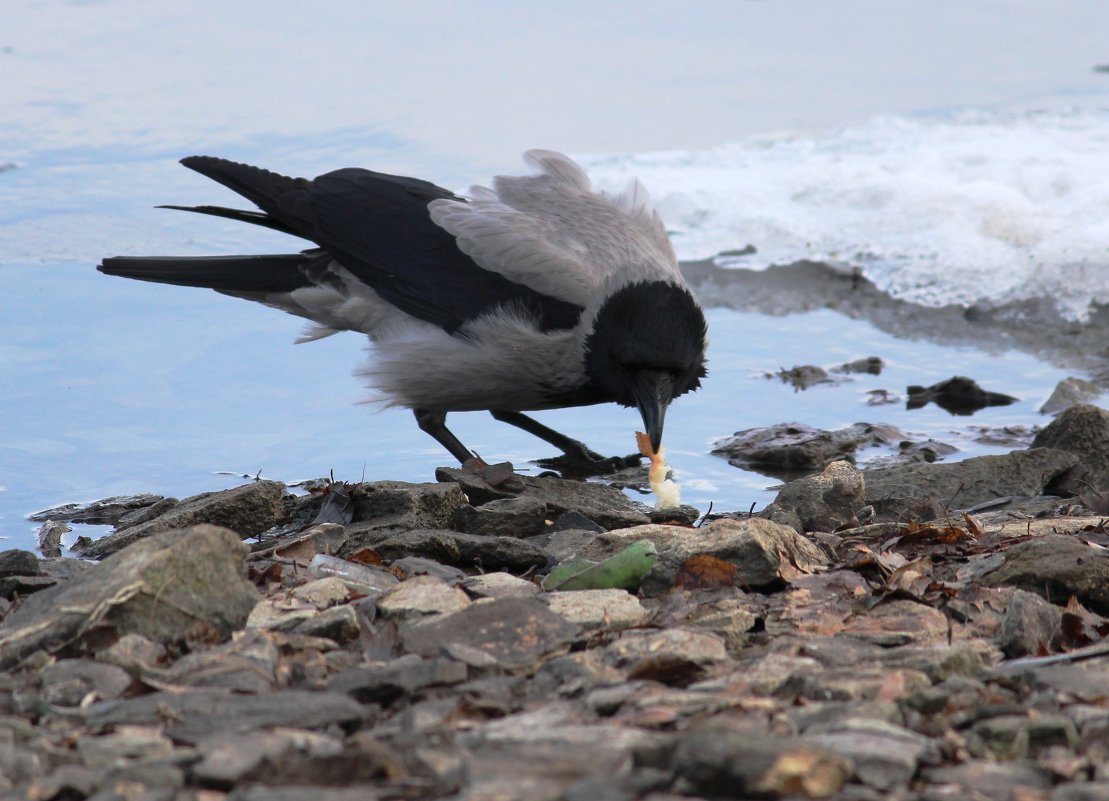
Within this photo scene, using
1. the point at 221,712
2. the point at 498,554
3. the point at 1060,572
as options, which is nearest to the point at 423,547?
the point at 498,554

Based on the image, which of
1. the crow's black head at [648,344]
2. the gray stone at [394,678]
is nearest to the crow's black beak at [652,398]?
the crow's black head at [648,344]

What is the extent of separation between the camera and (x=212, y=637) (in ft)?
10.9

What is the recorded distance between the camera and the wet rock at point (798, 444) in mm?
6961

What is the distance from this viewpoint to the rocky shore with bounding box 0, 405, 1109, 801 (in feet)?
7.68

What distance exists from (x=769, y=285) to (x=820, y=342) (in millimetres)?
1154

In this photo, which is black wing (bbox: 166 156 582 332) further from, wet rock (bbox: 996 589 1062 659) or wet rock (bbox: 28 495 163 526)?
wet rock (bbox: 996 589 1062 659)

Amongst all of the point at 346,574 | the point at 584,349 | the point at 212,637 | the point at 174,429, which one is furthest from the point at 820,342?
the point at 212,637

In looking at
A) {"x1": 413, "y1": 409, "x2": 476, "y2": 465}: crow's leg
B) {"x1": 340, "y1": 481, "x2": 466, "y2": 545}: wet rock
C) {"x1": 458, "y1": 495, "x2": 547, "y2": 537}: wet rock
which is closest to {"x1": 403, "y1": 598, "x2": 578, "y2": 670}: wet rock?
{"x1": 340, "y1": 481, "x2": 466, "y2": 545}: wet rock

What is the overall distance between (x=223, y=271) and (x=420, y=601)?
165 inches

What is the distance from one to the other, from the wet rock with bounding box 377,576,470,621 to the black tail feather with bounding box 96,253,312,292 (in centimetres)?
383

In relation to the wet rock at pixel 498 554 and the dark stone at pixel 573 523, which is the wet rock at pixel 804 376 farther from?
the wet rock at pixel 498 554

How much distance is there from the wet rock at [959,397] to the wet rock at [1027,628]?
4.67 m

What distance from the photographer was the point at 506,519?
5.04 m

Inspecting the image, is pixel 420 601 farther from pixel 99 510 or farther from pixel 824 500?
pixel 99 510
